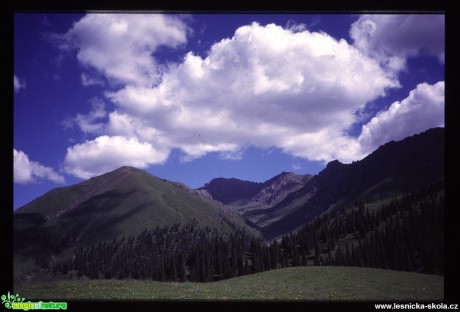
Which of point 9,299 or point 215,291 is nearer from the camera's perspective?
point 9,299

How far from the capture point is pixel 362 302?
11.8m

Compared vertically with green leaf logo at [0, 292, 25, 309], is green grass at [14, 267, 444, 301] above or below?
below

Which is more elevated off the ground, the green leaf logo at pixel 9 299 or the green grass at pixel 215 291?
the green leaf logo at pixel 9 299

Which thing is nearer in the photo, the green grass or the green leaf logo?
the green leaf logo

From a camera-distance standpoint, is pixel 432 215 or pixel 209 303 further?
pixel 432 215

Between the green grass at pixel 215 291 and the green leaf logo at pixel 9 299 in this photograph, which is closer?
the green leaf logo at pixel 9 299

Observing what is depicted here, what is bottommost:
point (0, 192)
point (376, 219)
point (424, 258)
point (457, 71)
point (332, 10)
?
point (424, 258)

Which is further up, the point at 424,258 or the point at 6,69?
the point at 6,69

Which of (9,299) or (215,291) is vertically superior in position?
(9,299)

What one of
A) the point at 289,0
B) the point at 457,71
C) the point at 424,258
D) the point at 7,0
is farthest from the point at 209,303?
the point at 424,258

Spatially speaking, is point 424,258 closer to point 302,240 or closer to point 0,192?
point 302,240

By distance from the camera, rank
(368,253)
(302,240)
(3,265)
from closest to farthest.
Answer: (3,265) → (368,253) → (302,240)

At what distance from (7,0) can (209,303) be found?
12538 mm

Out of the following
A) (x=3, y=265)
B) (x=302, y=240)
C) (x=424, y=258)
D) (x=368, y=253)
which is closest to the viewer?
(x=3, y=265)
